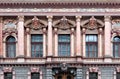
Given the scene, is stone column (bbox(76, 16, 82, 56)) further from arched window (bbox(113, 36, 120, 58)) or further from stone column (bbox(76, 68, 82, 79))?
arched window (bbox(113, 36, 120, 58))

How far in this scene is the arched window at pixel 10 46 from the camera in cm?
7312

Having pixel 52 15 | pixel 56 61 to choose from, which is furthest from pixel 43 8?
pixel 56 61

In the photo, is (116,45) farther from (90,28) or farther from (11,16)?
(11,16)

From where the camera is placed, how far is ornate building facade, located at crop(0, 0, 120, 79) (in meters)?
72.3

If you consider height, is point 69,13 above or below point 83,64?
above

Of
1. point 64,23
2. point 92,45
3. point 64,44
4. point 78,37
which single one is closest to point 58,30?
point 64,23

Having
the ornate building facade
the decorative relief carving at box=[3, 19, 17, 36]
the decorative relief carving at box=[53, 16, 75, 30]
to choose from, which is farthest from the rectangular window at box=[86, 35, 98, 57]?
the decorative relief carving at box=[3, 19, 17, 36]

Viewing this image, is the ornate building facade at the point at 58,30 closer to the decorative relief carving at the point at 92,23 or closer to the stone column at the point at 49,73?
the decorative relief carving at the point at 92,23

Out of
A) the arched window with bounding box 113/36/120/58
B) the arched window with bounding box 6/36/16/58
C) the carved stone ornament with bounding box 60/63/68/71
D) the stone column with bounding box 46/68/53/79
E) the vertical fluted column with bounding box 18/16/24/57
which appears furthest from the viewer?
the arched window with bounding box 6/36/16/58

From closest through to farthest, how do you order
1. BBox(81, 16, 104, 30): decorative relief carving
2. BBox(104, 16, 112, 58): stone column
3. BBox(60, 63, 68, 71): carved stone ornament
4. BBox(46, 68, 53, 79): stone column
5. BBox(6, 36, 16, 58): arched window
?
BBox(60, 63, 68, 71): carved stone ornament < BBox(46, 68, 53, 79): stone column < BBox(104, 16, 112, 58): stone column < BBox(81, 16, 104, 30): decorative relief carving < BBox(6, 36, 16, 58): arched window

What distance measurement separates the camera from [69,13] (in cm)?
7281

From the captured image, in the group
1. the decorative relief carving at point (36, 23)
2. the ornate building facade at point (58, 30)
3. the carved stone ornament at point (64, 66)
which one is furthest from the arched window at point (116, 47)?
the decorative relief carving at point (36, 23)

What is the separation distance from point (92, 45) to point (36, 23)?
21.3ft

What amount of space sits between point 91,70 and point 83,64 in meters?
1.06
